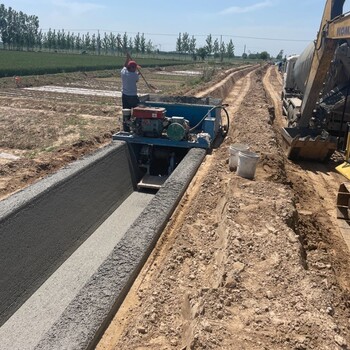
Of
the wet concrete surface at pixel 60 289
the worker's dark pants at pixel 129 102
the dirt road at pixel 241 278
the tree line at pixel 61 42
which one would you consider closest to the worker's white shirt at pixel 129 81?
the worker's dark pants at pixel 129 102

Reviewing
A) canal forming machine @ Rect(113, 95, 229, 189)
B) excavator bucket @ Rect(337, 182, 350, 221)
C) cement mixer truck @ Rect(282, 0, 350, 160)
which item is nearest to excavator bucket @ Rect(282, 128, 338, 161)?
cement mixer truck @ Rect(282, 0, 350, 160)

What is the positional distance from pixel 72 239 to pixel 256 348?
17.7 ft

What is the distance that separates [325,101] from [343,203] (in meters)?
4.46

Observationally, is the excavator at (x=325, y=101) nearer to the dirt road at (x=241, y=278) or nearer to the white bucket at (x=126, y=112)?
the dirt road at (x=241, y=278)

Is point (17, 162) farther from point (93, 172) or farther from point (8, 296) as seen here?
point (8, 296)

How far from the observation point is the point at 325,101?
1075cm

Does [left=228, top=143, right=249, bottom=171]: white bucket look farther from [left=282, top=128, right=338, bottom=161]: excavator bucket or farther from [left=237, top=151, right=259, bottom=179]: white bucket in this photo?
[left=282, top=128, right=338, bottom=161]: excavator bucket

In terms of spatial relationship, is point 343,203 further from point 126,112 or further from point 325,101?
point 126,112

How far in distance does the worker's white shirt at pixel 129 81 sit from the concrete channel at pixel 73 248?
2079mm

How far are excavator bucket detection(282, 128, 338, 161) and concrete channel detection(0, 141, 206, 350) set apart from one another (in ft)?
8.30

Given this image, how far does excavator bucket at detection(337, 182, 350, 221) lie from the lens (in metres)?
7.14

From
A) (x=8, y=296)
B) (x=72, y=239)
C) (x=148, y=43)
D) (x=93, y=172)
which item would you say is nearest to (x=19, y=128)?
(x=93, y=172)

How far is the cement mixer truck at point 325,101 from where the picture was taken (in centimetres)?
943

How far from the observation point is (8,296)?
5941 millimetres
